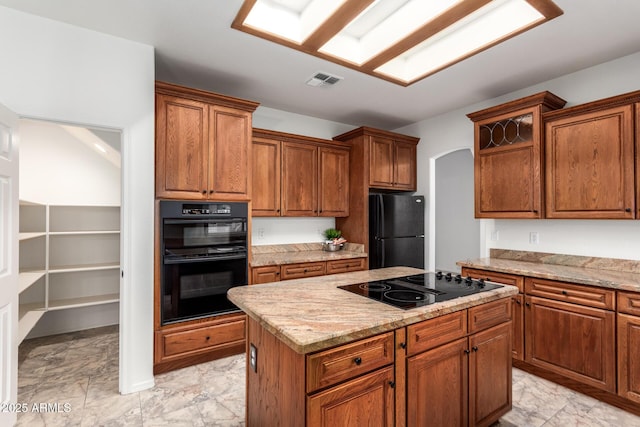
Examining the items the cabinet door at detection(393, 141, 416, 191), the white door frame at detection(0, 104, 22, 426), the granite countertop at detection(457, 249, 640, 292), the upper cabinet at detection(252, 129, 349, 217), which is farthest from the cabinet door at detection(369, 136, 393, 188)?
the white door frame at detection(0, 104, 22, 426)

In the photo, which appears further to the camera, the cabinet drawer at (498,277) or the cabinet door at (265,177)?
the cabinet door at (265,177)

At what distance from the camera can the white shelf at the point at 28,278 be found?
294cm

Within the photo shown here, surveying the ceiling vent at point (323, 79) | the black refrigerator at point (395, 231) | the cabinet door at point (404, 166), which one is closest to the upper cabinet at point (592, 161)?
the black refrigerator at point (395, 231)

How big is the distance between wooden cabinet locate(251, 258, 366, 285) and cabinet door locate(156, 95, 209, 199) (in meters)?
0.97

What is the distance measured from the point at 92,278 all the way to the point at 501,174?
4649 mm

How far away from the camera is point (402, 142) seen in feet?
14.4

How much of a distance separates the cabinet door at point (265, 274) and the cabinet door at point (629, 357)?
110 inches

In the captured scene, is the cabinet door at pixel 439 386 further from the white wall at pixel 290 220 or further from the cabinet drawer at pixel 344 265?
the white wall at pixel 290 220

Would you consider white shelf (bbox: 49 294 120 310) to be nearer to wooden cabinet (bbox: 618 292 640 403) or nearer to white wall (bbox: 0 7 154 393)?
white wall (bbox: 0 7 154 393)

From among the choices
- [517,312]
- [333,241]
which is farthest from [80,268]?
[517,312]

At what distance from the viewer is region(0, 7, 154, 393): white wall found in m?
2.12

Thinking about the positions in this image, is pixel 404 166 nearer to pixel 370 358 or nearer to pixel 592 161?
pixel 592 161

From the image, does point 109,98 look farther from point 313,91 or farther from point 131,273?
point 313,91

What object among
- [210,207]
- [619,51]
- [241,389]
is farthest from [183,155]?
[619,51]
